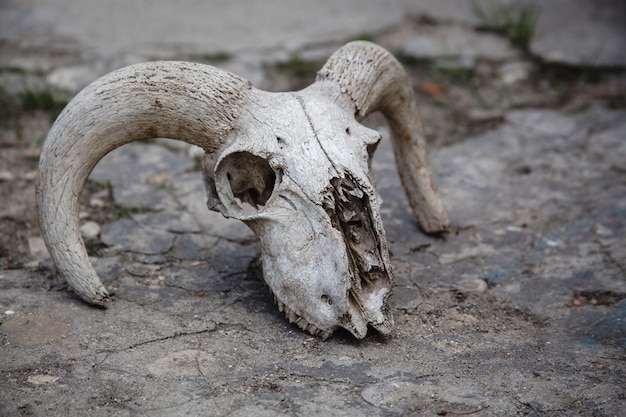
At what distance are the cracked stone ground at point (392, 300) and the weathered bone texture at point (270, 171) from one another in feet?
0.71

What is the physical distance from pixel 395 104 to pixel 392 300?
1.06 metres

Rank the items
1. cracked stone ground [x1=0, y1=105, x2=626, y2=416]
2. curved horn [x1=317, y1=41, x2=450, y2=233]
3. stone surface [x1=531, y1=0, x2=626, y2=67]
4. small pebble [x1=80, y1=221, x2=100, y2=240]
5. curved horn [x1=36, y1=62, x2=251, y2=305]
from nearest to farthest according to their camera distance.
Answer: cracked stone ground [x1=0, y1=105, x2=626, y2=416], curved horn [x1=36, y1=62, x2=251, y2=305], curved horn [x1=317, y1=41, x2=450, y2=233], small pebble [x1=80, y1=221, x2=100, y2=240], stone surface [x1=531, y1=0, x2=626, y2=67]

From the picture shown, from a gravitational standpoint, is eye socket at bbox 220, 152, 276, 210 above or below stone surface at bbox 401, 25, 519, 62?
below

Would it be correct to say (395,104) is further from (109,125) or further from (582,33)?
(582,33)

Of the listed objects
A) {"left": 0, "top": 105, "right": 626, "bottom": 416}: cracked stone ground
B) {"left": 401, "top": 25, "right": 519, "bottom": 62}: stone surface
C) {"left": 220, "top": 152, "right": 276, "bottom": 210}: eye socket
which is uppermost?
{"left": 401, "top": 25, "right": 519, "bottom": 62}: stone surface

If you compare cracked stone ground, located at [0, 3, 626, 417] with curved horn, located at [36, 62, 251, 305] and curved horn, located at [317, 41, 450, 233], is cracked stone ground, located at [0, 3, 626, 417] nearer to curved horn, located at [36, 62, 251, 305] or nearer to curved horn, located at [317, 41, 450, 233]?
curved horn, located at [317, 41, 450, 233]

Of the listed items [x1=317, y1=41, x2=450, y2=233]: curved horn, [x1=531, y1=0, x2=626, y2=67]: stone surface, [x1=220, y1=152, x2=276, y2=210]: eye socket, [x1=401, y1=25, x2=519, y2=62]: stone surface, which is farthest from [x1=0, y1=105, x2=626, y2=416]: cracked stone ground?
[x1=401, y1=25, x2=519, y2=62]: stone surface

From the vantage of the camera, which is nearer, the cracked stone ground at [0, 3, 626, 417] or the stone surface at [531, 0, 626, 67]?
the cracked stone ground at [0, 3, 626, 417]

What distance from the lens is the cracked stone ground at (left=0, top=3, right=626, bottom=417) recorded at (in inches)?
122

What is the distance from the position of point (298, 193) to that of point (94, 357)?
105cm

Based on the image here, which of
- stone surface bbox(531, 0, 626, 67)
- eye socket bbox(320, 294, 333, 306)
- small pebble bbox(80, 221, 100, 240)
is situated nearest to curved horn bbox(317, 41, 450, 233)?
eye socket bbox(320, 294, 333, 306)

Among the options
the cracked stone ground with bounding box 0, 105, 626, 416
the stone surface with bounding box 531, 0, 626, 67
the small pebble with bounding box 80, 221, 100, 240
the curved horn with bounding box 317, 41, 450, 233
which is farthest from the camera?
the stone surface with bounding box 531, 0, 626, 67

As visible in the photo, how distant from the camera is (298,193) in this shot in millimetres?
3365

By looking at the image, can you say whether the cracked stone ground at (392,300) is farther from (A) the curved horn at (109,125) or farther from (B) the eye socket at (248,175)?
(B) the eye socket at (248,175)
